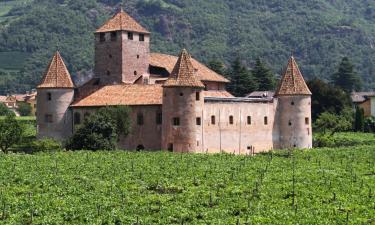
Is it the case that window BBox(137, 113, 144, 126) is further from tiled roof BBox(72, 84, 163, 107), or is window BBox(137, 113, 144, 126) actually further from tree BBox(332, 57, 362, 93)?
tree BBox(332, 57, 362, 93)

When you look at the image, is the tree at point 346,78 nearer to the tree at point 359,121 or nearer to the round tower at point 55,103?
the tree at point 359,121

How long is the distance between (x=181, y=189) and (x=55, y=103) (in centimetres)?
3231

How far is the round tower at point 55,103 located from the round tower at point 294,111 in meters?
19.8

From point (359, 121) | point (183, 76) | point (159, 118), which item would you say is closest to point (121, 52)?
point (159, 118)

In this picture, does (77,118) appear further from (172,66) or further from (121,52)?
(172,66)

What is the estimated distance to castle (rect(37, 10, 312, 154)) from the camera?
211 feet

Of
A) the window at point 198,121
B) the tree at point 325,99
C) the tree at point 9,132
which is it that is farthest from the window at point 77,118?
the tree at point 325,99

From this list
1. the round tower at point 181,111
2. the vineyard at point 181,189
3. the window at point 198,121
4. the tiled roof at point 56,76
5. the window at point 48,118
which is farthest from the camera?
the window at point 48,118

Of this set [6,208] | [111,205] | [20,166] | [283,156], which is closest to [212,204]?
[111,205]

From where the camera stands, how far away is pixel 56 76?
70625 millimetres

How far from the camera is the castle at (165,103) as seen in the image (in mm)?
64312

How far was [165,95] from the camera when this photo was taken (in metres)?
64.4

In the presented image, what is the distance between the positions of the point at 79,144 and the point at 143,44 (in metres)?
17.8

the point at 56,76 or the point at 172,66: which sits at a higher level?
the point at 172,66
